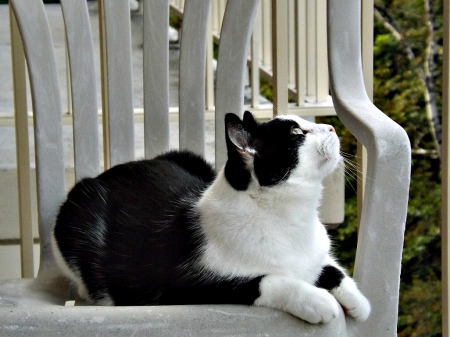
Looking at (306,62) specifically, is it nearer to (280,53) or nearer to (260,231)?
(280,53)

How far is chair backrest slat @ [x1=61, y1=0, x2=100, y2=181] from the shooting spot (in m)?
1.37

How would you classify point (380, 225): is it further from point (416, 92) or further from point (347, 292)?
point (416, 92)

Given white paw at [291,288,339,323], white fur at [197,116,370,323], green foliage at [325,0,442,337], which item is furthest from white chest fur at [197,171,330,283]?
green foliage at [325,0,442,337]

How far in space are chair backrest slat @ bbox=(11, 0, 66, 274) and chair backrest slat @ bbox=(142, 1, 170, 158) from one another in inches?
6.6

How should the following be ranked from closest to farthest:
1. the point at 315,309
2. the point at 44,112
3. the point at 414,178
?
the point at 315,309 < the point at 44,112 < the point at 414,178

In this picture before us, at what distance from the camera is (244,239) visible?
3.33 feet

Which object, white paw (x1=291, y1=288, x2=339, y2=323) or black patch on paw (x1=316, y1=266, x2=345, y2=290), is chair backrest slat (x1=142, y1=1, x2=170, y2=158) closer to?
black patch on paw (x1=316, y1=266, x2=345, y2=290)

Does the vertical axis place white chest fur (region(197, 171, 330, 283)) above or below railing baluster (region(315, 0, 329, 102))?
below

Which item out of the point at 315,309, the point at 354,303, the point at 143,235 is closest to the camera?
the point at 315,309

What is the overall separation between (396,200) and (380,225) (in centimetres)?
4

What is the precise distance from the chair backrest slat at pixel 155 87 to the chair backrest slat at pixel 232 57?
0.11 metres

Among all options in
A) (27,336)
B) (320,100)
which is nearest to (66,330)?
(27,336)

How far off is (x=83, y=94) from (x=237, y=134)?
19.3 inches

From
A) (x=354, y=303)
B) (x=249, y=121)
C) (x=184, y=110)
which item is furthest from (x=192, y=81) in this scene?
(x=354, y=303)
